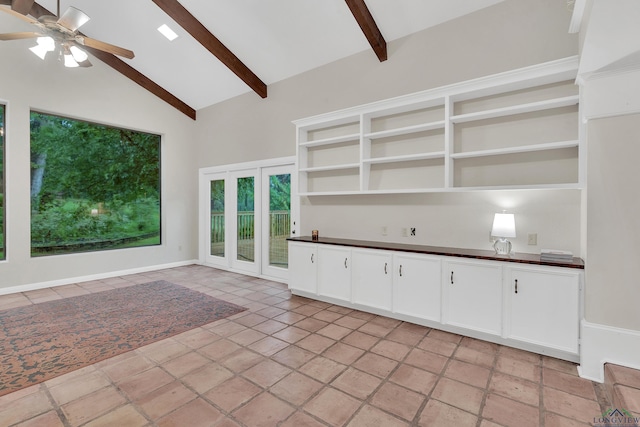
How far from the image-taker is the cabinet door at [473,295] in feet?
9.65

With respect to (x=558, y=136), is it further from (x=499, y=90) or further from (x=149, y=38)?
(x=149, y=38)

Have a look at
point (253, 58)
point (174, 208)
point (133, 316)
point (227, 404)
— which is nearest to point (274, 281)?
point (133, 316)

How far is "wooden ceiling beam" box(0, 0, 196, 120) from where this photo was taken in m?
5.33

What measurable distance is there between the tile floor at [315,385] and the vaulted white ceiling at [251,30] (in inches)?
144

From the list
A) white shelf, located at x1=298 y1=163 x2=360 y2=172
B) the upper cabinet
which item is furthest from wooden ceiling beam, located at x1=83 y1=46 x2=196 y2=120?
white shelf, located at x1=298 y1=163 x2=360 y2=172

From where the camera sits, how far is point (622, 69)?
227 centimetres

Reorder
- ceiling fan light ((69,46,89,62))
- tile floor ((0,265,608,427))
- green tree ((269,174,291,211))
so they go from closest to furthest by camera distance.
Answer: tile floor ((0,265,608,427)) < ceiling fan light ((69,46,89,62)) < green tree ((269,174,291,211))

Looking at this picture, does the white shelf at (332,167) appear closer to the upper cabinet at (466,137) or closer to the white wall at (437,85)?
the upper cabinet at (466,137)

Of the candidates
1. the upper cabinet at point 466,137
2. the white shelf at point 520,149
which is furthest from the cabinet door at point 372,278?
the white shelf at point 520,149

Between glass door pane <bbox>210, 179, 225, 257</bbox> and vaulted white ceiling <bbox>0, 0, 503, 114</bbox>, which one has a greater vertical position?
vaulted white ceiling <bbox>0, 0, 503, 114</bbox>

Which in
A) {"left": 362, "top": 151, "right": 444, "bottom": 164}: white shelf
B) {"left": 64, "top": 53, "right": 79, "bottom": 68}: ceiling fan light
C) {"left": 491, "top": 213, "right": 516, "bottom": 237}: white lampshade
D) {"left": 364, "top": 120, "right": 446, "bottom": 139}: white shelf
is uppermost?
{"left": 64, "top": 53, "right": 79, "bottom": 68}: ceiling fan light

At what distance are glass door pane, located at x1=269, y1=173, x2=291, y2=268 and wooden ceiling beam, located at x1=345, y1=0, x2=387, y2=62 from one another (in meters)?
2.37

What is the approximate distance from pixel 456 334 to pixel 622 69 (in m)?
2.65

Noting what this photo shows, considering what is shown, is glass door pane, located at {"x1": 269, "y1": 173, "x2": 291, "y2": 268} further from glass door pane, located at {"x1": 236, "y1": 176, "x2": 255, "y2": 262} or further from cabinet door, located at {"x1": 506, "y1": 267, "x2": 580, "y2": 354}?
cabinet door, located at {"x1": 506, "y1": 267, "x2": 580, "y2": 354}
